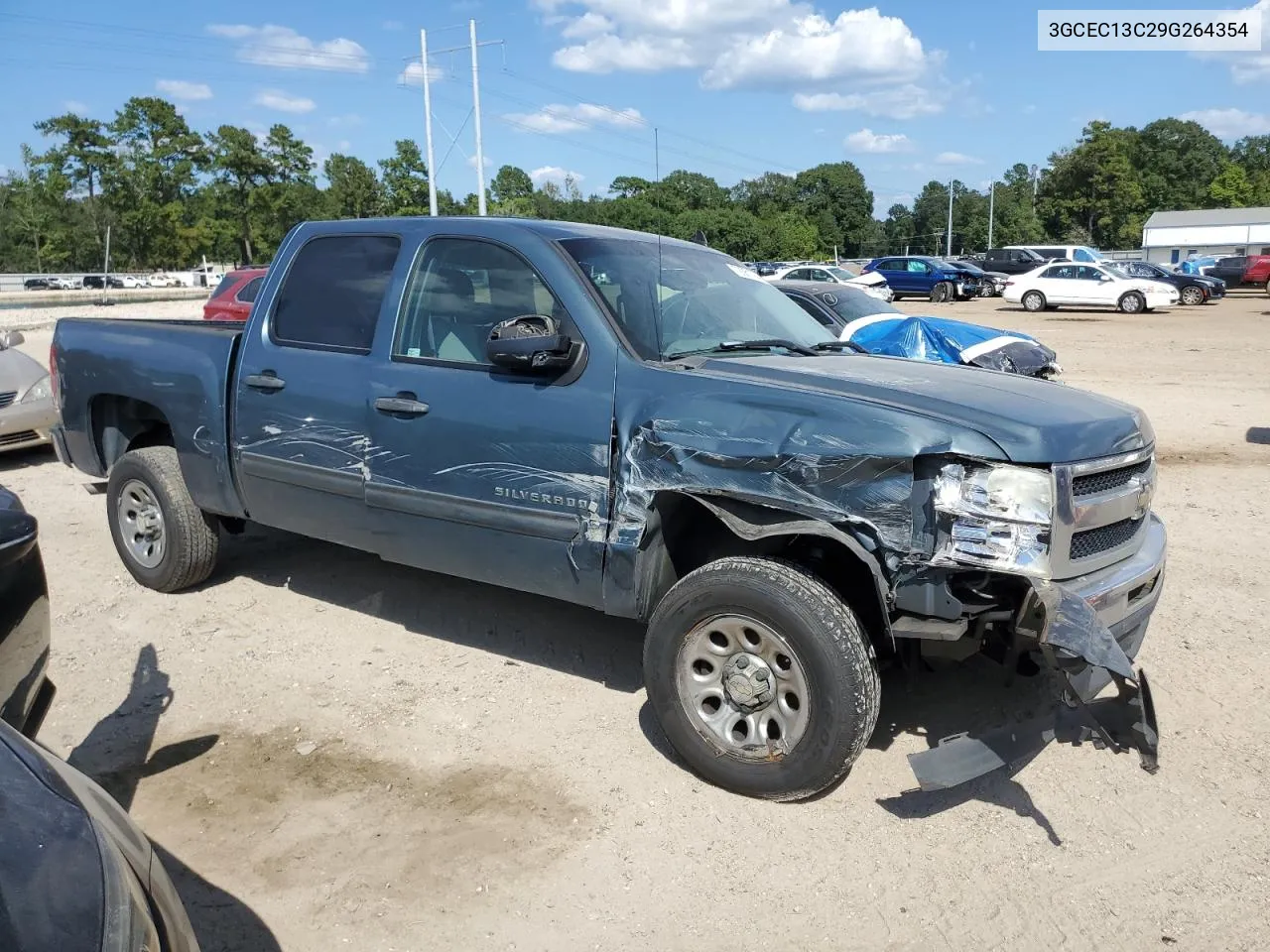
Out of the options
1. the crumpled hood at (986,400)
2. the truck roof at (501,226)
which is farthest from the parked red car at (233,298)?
the crumpled hood at (986,400)

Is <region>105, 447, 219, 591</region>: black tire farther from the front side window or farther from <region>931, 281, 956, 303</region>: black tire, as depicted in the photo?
<region>931, 281, 956, 303</region>: black tire

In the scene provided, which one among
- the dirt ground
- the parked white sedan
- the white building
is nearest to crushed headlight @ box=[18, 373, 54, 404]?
the dirt ground

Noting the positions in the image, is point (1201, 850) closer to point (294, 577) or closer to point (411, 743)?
point (411, 743)

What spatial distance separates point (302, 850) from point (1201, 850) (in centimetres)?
302

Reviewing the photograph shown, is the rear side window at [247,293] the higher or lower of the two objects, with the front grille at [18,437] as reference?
higher

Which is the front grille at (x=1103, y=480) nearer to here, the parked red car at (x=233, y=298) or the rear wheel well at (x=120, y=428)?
the rear wheel well at (x=120, y=428)

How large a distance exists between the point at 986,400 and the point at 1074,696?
1.06 meters

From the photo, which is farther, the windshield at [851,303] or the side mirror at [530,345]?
the windshield at [851,303]

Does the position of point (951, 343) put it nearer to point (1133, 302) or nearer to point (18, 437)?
point (18, 437)

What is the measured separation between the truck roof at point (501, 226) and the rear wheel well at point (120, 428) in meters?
1.70

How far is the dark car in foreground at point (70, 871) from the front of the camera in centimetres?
158

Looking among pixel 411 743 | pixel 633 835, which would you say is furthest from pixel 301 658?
pixel 633 835

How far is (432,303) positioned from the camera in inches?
175

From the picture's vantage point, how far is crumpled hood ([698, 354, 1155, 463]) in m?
3.21
